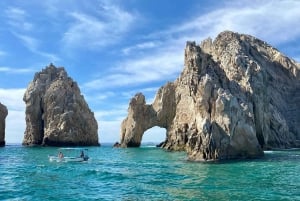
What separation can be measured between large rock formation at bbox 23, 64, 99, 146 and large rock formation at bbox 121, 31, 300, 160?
22047 mm

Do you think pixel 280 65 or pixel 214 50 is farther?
pixel 280 65

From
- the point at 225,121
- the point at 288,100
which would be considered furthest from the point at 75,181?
the point at 288,100

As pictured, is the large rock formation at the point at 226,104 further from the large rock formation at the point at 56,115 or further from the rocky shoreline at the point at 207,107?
the large rock formation at the point at 56,115

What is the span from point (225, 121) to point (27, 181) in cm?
2831

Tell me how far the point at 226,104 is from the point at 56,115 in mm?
90106

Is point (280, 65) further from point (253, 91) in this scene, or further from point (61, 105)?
point (61, 105)

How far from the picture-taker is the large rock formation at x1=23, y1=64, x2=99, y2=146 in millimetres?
136125

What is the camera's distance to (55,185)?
3541 centimetres

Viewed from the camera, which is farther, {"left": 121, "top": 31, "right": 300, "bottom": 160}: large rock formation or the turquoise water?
{"left": 121, "top": 31, "right": 300, "bottom": 160}: large rock formation

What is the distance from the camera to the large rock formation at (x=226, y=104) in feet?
188

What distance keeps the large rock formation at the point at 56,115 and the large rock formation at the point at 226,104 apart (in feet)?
72.3

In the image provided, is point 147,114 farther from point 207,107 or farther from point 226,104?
point 226,104

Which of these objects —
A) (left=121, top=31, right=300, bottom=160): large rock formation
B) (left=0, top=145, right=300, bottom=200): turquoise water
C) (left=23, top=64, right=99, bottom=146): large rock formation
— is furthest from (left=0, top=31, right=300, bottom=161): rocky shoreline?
(left=0, top=145, right=300, bottom=200): turquoise water

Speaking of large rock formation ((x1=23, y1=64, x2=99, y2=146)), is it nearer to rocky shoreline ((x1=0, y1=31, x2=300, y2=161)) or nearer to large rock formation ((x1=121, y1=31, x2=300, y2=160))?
rocky shoreline ((x1=0, y1=31, x2=300, y2=161))
